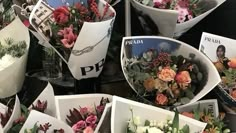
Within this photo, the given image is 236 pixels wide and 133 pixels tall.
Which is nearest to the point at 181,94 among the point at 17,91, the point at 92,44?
the point at 92,44

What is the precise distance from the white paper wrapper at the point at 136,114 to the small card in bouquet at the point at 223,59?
0.64 ft

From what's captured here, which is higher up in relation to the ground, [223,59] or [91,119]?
[223,59]

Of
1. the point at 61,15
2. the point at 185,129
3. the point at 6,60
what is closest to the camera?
the point at 185,129

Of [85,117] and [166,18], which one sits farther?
[166,18]

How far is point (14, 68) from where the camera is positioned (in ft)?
4.79

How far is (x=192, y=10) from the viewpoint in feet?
5.22

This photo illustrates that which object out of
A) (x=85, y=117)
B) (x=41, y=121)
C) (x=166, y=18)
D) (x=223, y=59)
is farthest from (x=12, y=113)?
(x=223, y=59)

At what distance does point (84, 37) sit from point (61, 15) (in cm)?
12

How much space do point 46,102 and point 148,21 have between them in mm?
460

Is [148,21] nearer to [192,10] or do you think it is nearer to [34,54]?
[192,10]

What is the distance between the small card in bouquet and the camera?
1433mm

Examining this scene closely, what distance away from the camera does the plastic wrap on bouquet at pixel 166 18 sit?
4.88 feet

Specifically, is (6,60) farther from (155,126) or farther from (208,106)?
(208,106)

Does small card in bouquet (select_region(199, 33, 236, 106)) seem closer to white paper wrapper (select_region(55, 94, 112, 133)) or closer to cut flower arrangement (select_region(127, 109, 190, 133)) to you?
cut flower arrangement (select_region(127, 109, 190, 133))
